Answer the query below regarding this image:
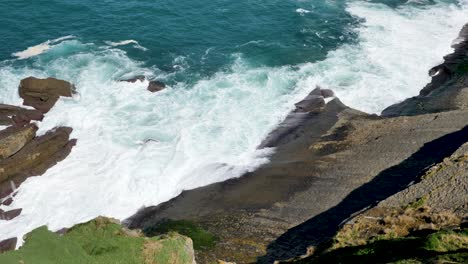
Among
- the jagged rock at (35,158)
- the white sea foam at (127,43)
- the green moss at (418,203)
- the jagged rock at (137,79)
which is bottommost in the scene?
the jagged rock at (35,158)

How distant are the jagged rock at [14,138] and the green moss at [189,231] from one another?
52.1 ft

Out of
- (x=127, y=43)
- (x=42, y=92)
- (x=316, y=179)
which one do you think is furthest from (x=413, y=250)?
(x=127, y=43)

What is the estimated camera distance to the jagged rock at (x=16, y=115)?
4931cm

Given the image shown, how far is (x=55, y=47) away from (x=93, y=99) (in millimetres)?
12195

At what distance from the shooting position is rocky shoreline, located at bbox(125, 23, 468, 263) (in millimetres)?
36312

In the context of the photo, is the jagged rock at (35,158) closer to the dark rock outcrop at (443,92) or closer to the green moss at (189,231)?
the green moss at (189,231)

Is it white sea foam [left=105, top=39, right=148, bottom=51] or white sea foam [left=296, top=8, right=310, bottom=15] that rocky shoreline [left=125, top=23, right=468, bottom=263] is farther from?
white sea foam [left=296, top=8, right=310, bottom=15]

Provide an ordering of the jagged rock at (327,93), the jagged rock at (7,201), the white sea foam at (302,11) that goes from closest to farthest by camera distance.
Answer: the jagged rock at (7,201), the jagged rock at (327,93), the white sea foam at (302,11)

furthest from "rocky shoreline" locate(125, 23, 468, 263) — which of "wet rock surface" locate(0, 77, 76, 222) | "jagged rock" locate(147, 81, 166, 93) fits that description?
"jagged rock" locate(147, 81, 166, 93)

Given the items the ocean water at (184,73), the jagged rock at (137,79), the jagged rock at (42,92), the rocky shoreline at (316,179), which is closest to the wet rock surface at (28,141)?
the jagged rock at (42,92)

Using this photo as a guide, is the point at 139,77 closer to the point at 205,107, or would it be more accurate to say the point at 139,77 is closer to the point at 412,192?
the point at 205,107

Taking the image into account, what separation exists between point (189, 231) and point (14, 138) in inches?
→ 804

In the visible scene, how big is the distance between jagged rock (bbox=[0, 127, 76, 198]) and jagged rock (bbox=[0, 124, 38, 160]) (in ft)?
1.59

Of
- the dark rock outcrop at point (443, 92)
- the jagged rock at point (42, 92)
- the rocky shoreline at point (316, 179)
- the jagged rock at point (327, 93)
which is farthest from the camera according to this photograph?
the jagged rock at point (327, 93)
